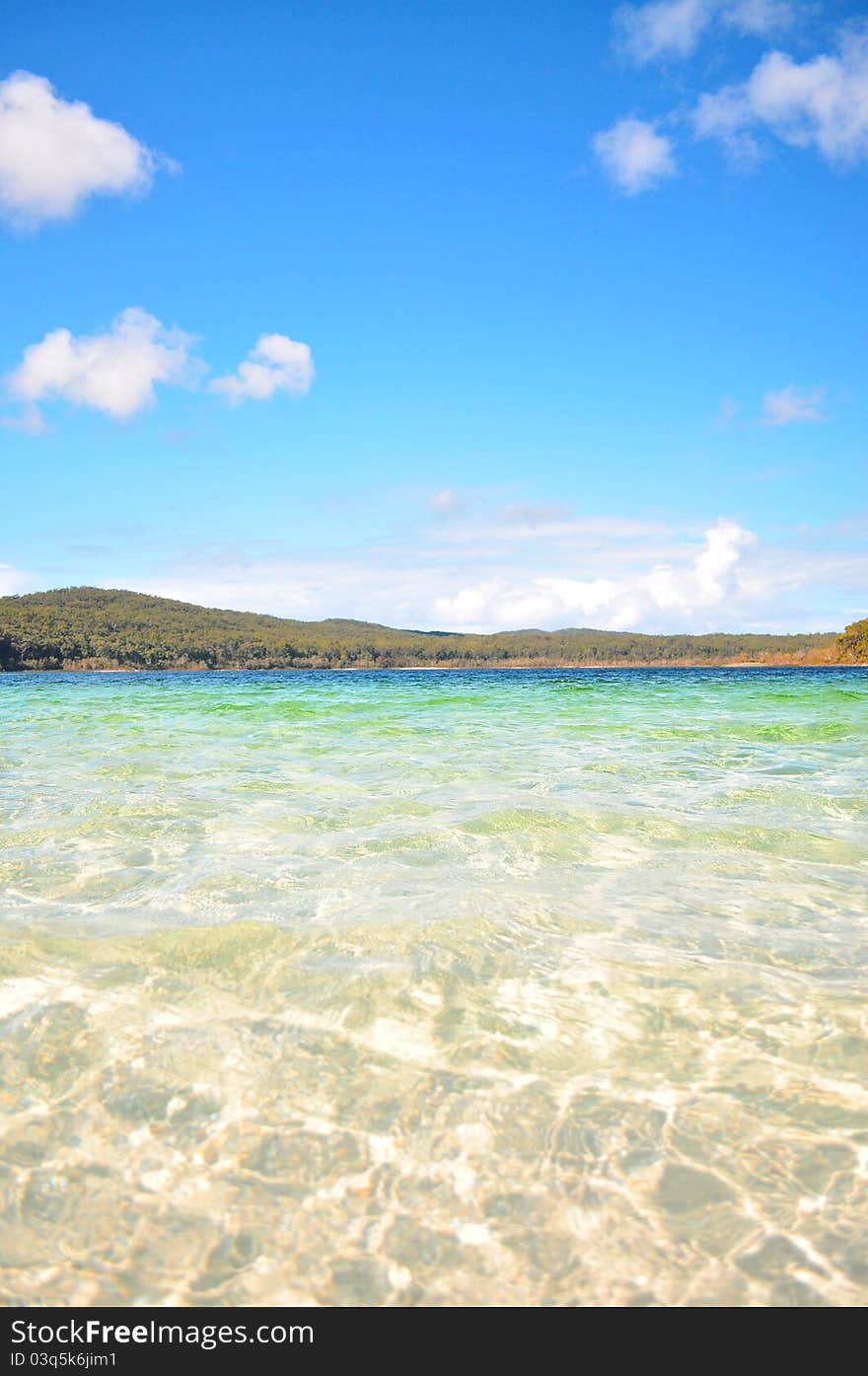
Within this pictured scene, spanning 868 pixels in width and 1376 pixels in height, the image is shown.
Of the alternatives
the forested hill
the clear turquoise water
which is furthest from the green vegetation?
the clear turquoise water

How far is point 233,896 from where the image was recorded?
4961 mm

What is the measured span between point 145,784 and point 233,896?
4.96 meters

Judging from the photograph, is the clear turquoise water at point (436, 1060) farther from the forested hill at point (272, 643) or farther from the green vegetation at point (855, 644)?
the forested hill at point (272, 643)

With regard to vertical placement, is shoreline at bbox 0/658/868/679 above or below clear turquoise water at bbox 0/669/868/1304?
above

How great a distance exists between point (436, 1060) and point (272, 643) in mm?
144711

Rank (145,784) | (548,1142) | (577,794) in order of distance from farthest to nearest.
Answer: (145,784), (577,794), (548,1142)

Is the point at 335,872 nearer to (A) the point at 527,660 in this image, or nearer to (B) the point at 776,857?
(B) the point at 776,857

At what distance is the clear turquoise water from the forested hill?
10796 centimetres

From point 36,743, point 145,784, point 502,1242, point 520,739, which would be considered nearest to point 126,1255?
point 502,1242

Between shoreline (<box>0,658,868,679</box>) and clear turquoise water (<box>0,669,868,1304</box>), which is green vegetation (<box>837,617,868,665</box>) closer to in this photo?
shoreline (<box>0,658,868,679</box>)

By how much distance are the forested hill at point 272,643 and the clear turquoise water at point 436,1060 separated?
108m

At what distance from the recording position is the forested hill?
118 meters

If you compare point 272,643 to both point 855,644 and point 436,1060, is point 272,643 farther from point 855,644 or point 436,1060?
point 436,1060
